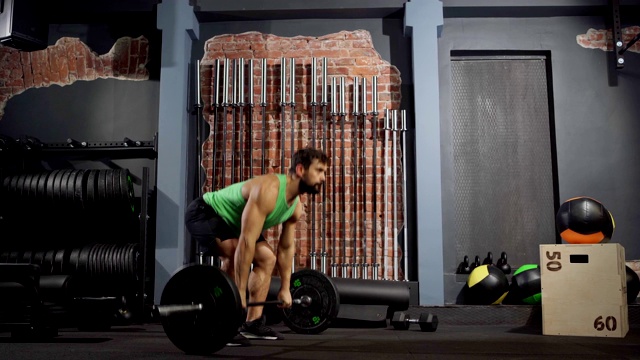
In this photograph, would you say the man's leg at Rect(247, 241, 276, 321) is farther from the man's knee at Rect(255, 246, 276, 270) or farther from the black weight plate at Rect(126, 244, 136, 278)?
the black weight plate at Rect(126, 244, 136, 278)

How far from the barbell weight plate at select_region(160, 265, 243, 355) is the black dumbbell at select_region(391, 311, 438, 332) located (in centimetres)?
177

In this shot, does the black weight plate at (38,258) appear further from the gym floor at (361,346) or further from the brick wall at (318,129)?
the brick wall at (318,129)

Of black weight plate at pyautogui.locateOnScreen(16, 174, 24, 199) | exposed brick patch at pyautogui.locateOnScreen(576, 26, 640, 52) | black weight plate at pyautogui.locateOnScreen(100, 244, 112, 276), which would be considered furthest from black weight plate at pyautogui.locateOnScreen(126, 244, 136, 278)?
exposed brick patch at pyautogui.locateOnScreen(576, 26, 640, 52)

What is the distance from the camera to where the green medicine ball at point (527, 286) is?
187 inches

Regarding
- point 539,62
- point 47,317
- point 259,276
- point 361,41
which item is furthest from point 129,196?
point 539,62

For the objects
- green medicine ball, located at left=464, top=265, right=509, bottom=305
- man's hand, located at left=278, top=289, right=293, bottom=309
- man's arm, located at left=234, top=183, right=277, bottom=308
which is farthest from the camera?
green medicine ball, located at left=464, top=265, right=509, bottom=305

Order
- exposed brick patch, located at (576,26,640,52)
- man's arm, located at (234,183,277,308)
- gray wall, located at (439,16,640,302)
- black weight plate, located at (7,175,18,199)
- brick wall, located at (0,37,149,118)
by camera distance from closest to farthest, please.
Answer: man's arm, located at (234,183,277,308)
black weight plate, located at (7,175,18,199)
gray wall, located at (439,16,640,302)
exposed brick patch, located at (576,26,640,52)
brick wall, located at (0,37,149,118)

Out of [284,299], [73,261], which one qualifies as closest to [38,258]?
[73,261]

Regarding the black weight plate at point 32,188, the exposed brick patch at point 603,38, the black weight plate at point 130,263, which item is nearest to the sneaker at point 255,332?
the black weight plate at point 130,263

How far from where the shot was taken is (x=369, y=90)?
549cm

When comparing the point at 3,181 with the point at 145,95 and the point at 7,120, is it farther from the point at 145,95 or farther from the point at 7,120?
the point at 145,95

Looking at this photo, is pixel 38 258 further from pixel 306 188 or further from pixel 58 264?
pixel 306 188

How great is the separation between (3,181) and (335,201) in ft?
8.37

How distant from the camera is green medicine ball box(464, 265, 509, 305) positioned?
4848mm
